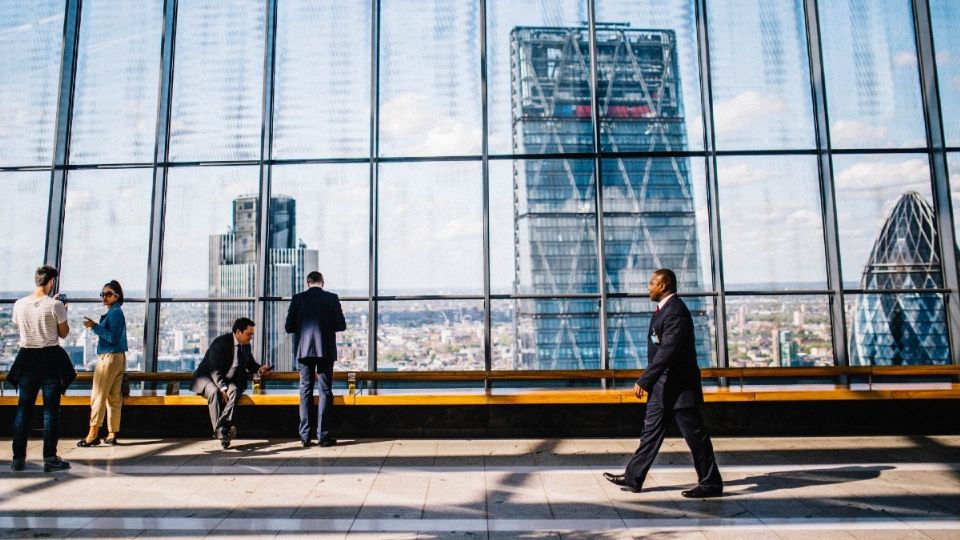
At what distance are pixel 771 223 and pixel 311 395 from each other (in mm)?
4825

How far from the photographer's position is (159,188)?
6383 mm

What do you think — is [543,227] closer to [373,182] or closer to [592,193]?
[592,193]

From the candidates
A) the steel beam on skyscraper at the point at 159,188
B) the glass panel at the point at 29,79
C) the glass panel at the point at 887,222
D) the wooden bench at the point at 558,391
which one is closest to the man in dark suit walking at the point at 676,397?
the wooden bench at the point at 558,391

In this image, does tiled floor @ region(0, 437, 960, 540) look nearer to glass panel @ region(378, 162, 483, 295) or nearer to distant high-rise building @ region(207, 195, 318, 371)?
distant high-rise building @ region(207, 195, 318, 371)

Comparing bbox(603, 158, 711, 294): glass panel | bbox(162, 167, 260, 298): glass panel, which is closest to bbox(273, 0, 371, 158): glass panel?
bbox(162, 167, 260, 298): glass panel

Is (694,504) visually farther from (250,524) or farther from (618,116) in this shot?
(618,116)

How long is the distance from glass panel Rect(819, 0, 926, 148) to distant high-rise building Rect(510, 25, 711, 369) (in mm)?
1666

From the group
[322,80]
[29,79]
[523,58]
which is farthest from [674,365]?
[29,79]

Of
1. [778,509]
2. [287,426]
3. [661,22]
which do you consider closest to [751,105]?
[661,22]

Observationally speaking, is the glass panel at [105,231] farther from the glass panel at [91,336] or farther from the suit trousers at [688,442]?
the suit trousers at [688,442]

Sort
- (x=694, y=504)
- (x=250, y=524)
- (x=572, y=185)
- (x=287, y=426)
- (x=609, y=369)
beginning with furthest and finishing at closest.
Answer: (x=572, y=185) < (x=609, y=369) < (x=287, y=426) < (x=694, y=504) < (x=250, y=524)

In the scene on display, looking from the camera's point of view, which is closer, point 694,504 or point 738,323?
point 694,504

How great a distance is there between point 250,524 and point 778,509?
2883mm

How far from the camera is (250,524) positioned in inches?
127
